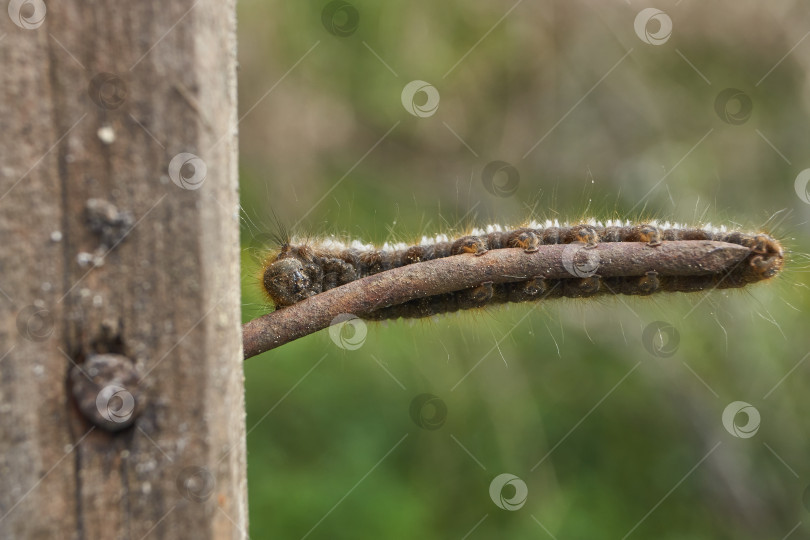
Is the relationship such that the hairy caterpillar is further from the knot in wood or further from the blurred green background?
the blurred green background

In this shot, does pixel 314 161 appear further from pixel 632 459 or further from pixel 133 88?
pixel 133 88

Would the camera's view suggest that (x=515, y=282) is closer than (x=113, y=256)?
No

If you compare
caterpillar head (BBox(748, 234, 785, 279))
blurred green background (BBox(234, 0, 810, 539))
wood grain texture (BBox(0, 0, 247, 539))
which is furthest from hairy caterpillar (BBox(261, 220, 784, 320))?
→ blurred green background (BBox(234, 0, 810, 539))

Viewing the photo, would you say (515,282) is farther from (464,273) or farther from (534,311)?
(534,311)

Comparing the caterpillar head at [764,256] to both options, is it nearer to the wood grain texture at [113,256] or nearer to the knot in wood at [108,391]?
the wood grain texture at [113,256]

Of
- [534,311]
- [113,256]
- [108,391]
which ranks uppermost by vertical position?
[534,311]

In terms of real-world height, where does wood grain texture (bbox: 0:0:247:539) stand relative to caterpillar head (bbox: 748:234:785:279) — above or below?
above

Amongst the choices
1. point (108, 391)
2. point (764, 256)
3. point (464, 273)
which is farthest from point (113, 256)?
point (764, 256)
